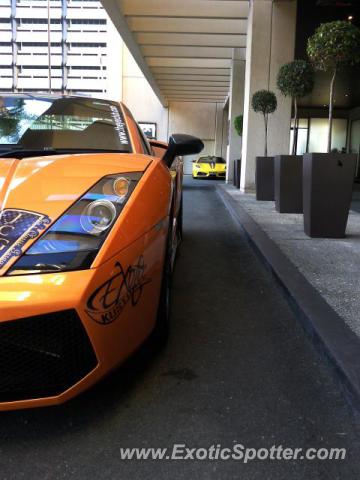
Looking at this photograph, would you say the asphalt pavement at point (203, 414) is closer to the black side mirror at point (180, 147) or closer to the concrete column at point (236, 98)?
the black side mirror at point (180, 147)

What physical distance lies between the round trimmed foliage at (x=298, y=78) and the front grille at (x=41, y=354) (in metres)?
7.63

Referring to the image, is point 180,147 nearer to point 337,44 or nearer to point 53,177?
point 53,177

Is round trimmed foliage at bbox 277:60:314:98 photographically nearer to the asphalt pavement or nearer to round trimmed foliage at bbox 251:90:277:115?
round trimmed foliage at bbox 251:90:277:115

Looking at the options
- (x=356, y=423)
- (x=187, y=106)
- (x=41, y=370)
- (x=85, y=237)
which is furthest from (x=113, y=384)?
(x=187, y=106)

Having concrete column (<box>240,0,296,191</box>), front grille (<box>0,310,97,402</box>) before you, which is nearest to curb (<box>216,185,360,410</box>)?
front grille (<box>0,310,97,402</box>)

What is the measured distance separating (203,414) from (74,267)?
0.90 metres

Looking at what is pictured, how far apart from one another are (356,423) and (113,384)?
1152 mm

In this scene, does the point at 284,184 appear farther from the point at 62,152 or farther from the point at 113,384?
the point at 113,384

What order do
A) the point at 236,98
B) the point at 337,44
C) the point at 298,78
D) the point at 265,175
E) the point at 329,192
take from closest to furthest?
1. the point at 337,44
2. the point at 329,192
3. the point at 298,78
4. the point at 265,175
5. the point at 236,98

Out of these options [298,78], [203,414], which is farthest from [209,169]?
[203,414]

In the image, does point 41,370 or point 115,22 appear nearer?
point 41,370

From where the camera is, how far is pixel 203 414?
2143 mm

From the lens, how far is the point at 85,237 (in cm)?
199
